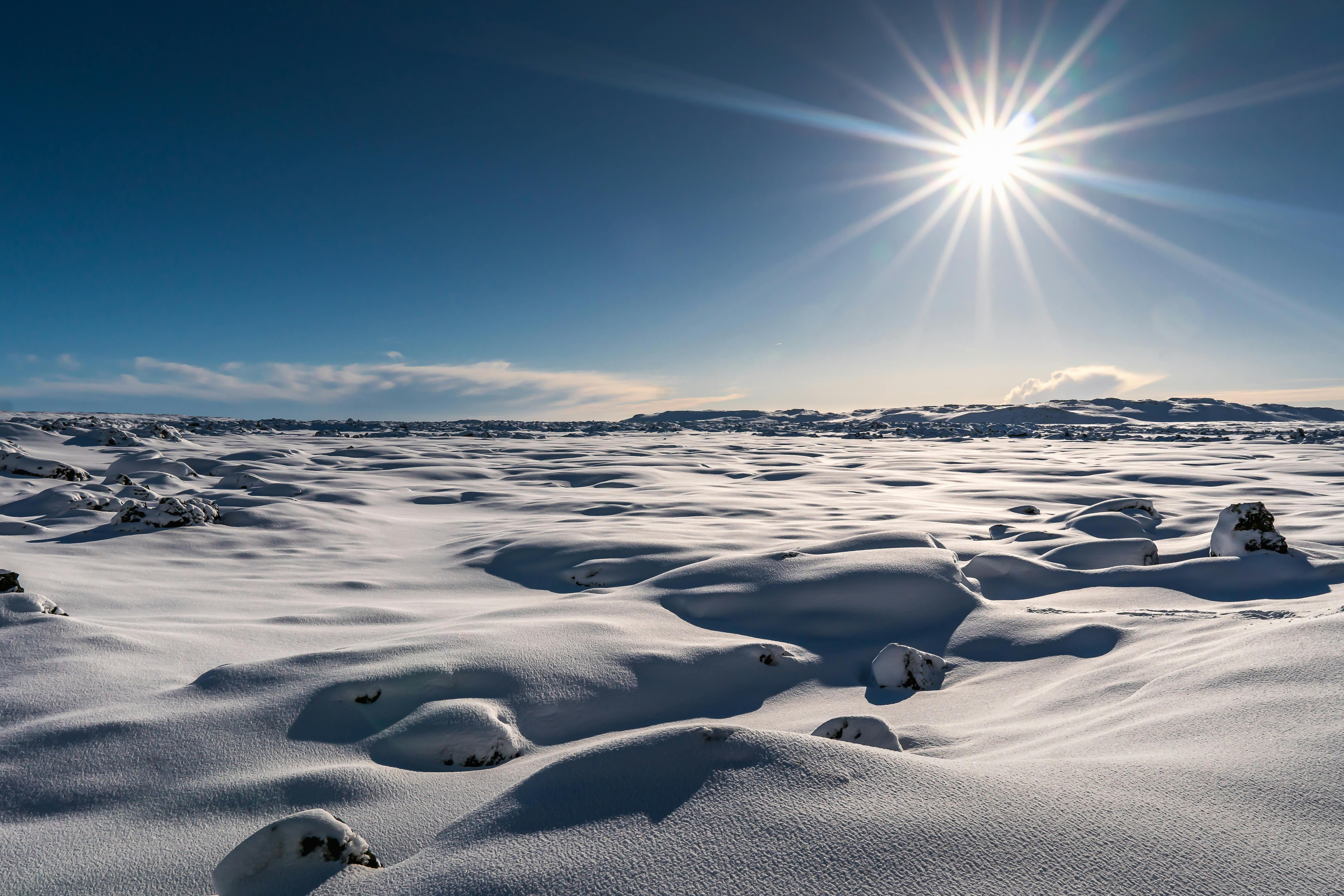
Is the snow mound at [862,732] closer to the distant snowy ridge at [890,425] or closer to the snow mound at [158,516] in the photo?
the snow mound at [158,516]

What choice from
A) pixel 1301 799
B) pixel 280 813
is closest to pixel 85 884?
pixel 280 813

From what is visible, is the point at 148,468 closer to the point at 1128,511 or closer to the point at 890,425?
the point at 1128,511

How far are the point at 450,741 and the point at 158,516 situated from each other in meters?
3.22

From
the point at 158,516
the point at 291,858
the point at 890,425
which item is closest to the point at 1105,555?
Result: the point at 291,858

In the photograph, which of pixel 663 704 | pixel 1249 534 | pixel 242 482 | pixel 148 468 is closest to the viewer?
pixel 663 704

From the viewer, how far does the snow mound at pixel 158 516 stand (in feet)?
11.7

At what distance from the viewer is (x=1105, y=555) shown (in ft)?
10.0

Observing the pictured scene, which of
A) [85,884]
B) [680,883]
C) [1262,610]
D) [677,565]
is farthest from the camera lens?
[677,565]

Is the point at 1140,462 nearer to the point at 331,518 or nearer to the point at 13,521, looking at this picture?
the point at 331,518

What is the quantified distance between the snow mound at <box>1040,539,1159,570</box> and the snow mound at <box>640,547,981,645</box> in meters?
0.70

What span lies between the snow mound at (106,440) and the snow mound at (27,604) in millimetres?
8255

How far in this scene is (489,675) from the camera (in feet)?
5.85

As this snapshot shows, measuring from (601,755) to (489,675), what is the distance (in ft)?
2.65

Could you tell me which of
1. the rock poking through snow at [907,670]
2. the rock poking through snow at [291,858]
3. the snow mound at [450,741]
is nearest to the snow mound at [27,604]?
the snow mound at [450,741]
